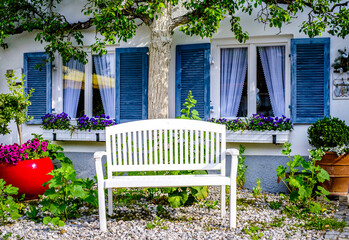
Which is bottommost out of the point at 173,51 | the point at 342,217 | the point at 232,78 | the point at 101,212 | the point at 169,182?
the point at 342,217

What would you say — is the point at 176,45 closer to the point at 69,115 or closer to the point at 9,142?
the point at 69,115

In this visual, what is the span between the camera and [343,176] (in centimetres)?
521

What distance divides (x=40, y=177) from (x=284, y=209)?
3.00 metres

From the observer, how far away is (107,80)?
6781 mm

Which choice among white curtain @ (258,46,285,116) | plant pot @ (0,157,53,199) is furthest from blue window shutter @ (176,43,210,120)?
plant pot @ (0,157,53,199)

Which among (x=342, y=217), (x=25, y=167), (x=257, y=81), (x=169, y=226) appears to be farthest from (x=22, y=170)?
(x=342, y=217)

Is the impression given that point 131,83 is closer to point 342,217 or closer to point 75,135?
point 75,135

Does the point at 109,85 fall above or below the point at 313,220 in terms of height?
above

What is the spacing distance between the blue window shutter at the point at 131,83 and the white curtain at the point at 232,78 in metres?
1.23

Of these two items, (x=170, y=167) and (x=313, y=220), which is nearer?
(x=313, y=220)

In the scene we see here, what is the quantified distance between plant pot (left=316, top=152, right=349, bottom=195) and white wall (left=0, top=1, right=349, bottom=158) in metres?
0.63

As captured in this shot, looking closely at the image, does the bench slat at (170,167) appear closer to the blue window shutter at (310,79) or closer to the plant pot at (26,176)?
the plant pot at (26,176)

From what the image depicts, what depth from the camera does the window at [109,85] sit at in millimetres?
6434

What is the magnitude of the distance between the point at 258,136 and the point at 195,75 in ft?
4.45
